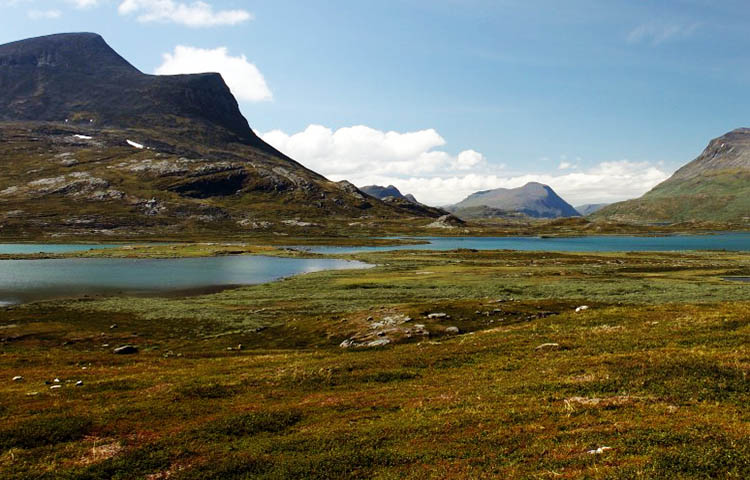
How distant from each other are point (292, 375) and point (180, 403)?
7.26m

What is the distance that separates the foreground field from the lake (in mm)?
50188

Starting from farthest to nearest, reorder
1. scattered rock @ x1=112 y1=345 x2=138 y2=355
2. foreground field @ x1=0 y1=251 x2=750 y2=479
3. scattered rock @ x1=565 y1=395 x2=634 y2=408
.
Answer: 1. scattered rock @ x1=112 y1=345 x2=138 y2=355
2. scattered rock @ x1=565 y1=395 x2=634 y2=408
3. foreground field @ x1=0 y1=251 x2=750 y2=479

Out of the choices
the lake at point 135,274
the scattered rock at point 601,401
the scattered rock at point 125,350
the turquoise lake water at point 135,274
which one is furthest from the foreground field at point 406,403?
the turquoise lake water at point 135,274

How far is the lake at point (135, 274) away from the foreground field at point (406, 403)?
50188 millimetres

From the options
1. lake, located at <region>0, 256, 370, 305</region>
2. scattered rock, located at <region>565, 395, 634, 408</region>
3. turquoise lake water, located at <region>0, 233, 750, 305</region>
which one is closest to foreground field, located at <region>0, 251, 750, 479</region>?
scattered rock, located at <region>565, 395, 634, 408</region>

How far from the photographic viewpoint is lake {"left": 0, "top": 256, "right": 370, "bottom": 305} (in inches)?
3848

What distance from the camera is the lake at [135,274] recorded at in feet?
321

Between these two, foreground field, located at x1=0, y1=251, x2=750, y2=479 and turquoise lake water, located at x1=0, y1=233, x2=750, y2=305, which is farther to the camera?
turquoise lake water, located at x1=0, y1=233, x2=750, y2=305

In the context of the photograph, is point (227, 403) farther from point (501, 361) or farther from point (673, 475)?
point (673, 475)

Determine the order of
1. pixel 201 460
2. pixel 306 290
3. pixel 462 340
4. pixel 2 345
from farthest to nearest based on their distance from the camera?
pixel 306 290, pixel 2 345, pixel 462 340, pixel 201 460

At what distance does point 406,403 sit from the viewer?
22.4 m

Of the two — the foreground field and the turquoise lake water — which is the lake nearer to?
the turquoise lake water

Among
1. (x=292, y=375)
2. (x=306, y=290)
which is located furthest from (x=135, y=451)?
(x=306, y=290)

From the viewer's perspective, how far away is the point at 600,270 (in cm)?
12138
